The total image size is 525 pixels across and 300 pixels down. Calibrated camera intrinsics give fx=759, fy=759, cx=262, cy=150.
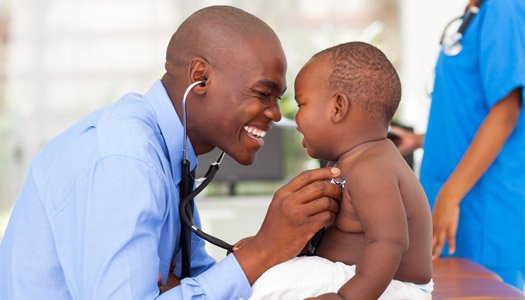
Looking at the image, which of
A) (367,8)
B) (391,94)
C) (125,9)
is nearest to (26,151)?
A: (125,9)

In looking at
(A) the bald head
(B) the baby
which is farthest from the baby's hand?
(A) the bald head

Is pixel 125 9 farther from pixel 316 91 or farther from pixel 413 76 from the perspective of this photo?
pixel 316 91

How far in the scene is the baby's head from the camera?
1.41 metres

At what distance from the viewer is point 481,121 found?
209 cm

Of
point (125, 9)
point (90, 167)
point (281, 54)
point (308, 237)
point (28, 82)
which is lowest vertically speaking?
point (28, 82)

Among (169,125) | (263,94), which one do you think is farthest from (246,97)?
(169,125)

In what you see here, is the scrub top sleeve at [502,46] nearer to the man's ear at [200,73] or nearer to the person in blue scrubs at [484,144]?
the person in blue scrubs at [484,144]

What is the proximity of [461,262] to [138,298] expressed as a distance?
1.10 meters

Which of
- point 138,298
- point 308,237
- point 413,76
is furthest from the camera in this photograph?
point 413,76

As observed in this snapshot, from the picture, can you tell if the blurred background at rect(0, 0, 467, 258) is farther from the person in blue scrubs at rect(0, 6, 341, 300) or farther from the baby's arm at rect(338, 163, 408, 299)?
the baby's arm at rect(338, 163, 408, 299)

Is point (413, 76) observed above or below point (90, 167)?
below

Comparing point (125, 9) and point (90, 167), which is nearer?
point (90, 167)

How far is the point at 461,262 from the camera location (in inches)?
78.7

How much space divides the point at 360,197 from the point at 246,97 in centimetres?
32
